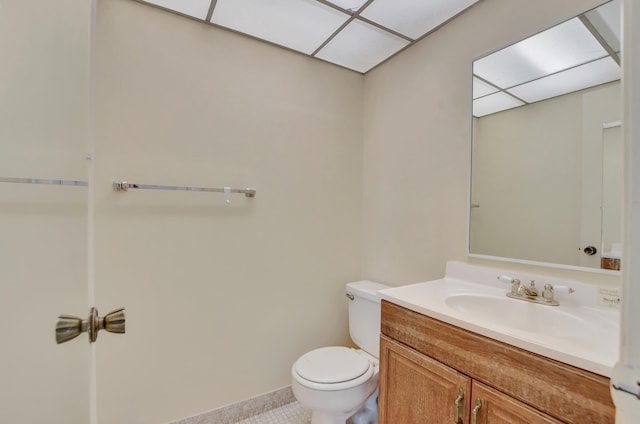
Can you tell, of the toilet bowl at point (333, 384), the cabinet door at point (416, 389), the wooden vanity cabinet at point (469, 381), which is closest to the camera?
the wooden vanity cabinet at point (469, 381)

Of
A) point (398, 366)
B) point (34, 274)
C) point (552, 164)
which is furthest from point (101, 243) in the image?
point (552, 164)

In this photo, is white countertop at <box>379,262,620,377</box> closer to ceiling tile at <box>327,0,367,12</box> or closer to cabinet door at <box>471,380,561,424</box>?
cabinet door at <box>471,380,561,424</box>

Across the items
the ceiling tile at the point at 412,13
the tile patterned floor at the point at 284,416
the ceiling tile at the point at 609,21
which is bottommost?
the tile patterned floor at the point at 284,416

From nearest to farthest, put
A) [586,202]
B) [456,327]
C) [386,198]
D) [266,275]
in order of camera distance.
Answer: [456,327] → [586,202] → [266,275] → [386,198]

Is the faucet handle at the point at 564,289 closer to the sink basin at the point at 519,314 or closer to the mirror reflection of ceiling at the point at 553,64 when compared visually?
the sink basin at the point at 519,314

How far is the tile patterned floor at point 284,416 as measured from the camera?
1.69m

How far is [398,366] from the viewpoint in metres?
1.18

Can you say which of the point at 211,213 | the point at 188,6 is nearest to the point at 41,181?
the point at 211,213

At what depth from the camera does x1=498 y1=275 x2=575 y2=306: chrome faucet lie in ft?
3.65

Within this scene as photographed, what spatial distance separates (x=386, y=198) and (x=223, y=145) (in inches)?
42.1

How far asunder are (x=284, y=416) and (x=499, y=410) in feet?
4.33

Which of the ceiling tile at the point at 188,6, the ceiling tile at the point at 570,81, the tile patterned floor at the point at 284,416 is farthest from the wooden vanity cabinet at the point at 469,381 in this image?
the ceiling tile at the point at 188,6

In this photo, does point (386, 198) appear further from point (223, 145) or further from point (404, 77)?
point (223, 145)

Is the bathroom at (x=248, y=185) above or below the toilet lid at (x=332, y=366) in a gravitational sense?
above
